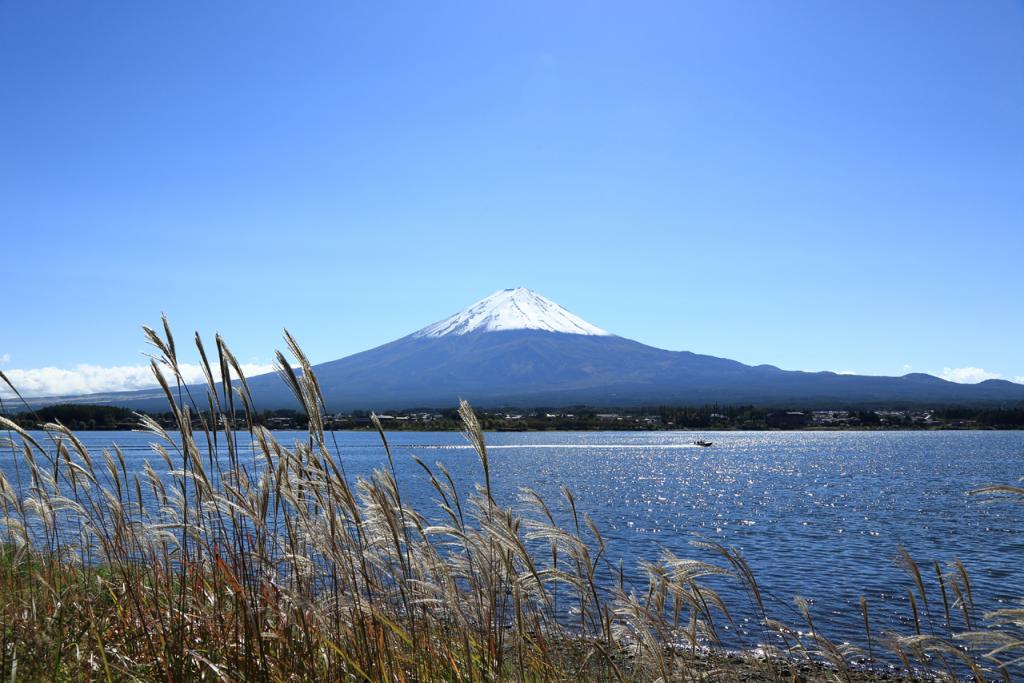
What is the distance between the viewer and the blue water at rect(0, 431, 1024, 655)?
16781mm

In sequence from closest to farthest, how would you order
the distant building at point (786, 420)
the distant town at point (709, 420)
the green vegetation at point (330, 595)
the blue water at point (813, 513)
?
the green vegetation at point (330, 595) < the blue water at point (813, 513) < the distant town at point (709, 420) < the distant building at point (786, 420)

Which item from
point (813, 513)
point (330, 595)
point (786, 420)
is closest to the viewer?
point (330, 595)

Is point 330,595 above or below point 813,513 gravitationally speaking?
above

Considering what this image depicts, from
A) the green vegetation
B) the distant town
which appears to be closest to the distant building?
the distant town

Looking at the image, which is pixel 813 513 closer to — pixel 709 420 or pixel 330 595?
pixel 330 595

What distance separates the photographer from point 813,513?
107 feet

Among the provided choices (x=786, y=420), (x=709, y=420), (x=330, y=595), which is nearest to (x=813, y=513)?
(x=330, y=595)

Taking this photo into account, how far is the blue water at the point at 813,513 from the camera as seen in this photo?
55.1ft

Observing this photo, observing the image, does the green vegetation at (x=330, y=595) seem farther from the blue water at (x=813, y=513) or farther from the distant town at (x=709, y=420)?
the distant town at (x=709, y=420)

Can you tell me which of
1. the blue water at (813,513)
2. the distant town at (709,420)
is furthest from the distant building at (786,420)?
the blue water at (813,513)

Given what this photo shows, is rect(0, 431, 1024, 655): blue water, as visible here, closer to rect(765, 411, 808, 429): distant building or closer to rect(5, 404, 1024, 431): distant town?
rect(5, 404, 1024, 431): distant town

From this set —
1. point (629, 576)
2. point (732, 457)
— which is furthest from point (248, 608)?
point (732, 457)

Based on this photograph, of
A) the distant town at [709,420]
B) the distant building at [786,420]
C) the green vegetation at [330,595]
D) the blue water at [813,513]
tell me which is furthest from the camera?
the distant building at [786,420]

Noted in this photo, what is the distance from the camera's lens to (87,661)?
4254 mm
